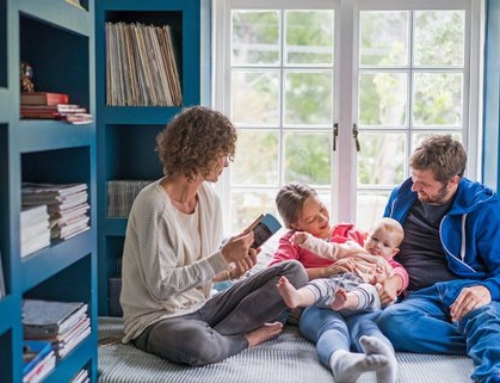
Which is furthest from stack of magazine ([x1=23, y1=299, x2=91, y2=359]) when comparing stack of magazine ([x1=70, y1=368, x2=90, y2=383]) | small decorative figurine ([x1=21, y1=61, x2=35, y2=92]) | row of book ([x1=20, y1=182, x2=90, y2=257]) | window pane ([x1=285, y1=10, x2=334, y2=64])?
window pane ([x1=285, y1=10, x2=334, y2=64])

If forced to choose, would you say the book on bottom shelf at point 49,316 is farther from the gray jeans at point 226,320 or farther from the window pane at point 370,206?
the window pane at point 370,206

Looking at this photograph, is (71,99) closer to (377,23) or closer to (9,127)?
(9,127)

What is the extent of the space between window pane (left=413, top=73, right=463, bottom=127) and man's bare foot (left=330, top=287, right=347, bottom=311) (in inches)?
47.6

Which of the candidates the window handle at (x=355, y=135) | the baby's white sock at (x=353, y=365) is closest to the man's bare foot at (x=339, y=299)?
the baby's white sock at (x=353, y=365)

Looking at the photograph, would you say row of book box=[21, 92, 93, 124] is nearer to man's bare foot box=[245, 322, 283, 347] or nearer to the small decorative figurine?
the small decorative figurine

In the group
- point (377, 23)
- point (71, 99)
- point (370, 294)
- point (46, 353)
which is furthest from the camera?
point (377, 23)

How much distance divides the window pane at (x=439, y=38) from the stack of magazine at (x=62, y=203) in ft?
6.03

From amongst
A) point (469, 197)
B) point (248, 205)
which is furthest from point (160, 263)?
point (469, 197)

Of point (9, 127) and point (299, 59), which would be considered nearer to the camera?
point (9, 127)

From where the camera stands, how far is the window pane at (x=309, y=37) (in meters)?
3.60

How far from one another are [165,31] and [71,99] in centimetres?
94

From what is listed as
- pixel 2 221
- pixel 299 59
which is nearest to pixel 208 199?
pixel 299 59

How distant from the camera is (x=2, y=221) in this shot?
1.82 meters

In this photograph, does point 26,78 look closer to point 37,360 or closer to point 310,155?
point 37,360
